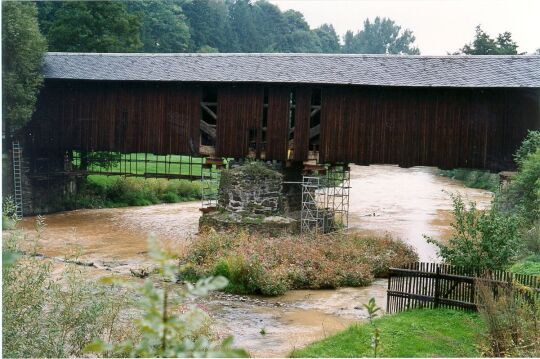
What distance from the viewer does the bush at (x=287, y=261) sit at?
13.1m

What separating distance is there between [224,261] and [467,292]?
549 centimetres

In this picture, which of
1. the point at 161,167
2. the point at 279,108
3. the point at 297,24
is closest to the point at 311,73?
the point at 279,108

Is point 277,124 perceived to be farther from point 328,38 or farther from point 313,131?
point 328,38

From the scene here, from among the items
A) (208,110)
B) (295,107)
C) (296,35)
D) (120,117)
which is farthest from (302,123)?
(296,35)

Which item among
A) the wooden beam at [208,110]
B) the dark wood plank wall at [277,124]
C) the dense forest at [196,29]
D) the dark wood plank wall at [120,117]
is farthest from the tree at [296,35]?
the dark wood plank wall at [277,124]

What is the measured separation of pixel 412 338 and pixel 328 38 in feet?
179

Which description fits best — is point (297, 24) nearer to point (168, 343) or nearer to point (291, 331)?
point (291, 331)

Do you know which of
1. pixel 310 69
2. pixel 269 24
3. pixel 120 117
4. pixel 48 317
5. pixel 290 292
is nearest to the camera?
pixel 48 317

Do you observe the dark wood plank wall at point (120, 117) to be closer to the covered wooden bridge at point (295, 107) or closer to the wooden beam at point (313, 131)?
the covered wooden bridge at point (295, 107)

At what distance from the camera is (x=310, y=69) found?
59.2 ft

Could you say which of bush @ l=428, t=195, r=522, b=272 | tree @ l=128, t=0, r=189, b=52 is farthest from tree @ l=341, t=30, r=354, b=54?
bush @ l=428, t=195, r=522, b=272

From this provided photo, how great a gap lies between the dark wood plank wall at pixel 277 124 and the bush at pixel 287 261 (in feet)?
10.8

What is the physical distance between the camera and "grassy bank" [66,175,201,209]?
974 inches

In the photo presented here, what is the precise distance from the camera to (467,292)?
976 cm
